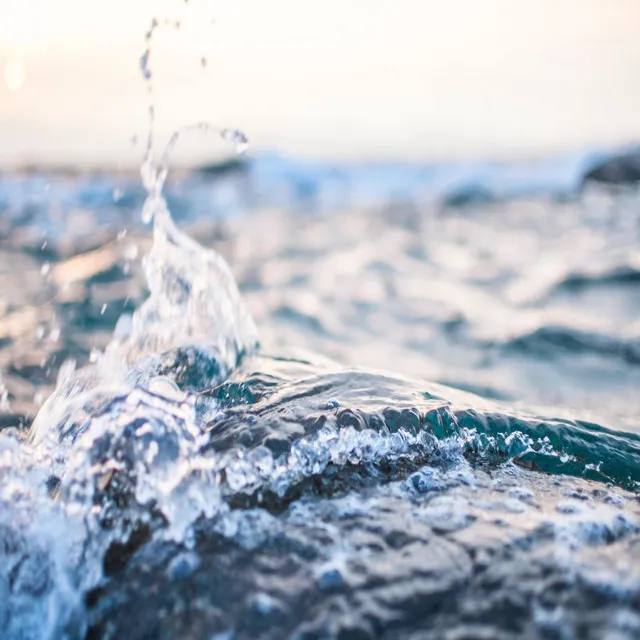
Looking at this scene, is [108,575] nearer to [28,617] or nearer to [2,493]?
[28,617]

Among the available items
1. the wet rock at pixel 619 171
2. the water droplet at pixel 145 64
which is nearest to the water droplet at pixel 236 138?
the water droplet at pixel 145 64

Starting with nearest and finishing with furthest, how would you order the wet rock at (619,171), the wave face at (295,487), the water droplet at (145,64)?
the wave face at (295,487), the water droplet at (145,64), the wet rock at (619,171)

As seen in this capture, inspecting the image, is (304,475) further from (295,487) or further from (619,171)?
(619,171)

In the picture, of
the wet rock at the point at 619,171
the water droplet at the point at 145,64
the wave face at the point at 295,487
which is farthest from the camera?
the wet rock at the point at 619,171

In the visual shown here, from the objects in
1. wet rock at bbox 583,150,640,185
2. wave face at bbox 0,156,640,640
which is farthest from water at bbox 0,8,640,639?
wet rock at bbox 583,150,640,185

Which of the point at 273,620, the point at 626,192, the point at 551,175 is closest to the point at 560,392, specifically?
A: the point at 273,620

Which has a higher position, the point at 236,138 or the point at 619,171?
the point at 619,171

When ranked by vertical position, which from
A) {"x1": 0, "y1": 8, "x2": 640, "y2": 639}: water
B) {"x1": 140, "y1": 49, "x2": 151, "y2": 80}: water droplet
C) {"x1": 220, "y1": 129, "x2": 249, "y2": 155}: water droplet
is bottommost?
{"x1": 0, "y1": 8, "x2": 640, "y2": 639}: water

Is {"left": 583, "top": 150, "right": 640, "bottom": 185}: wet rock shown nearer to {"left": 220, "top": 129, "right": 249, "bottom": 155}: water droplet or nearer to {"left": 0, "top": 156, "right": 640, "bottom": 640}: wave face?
{"left": 0, "top": 156, "right": 640, "bottom": 640}: wave face

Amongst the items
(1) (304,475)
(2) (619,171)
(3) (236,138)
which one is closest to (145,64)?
(3) (236,138)

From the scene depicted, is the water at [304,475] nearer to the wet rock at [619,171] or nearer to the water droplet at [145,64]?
the water droplet at [145,64]

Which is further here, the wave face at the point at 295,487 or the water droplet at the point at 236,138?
the water droplet at the point at 236,138

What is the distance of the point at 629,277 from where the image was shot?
5.59 metres

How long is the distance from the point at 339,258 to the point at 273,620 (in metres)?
6.32
